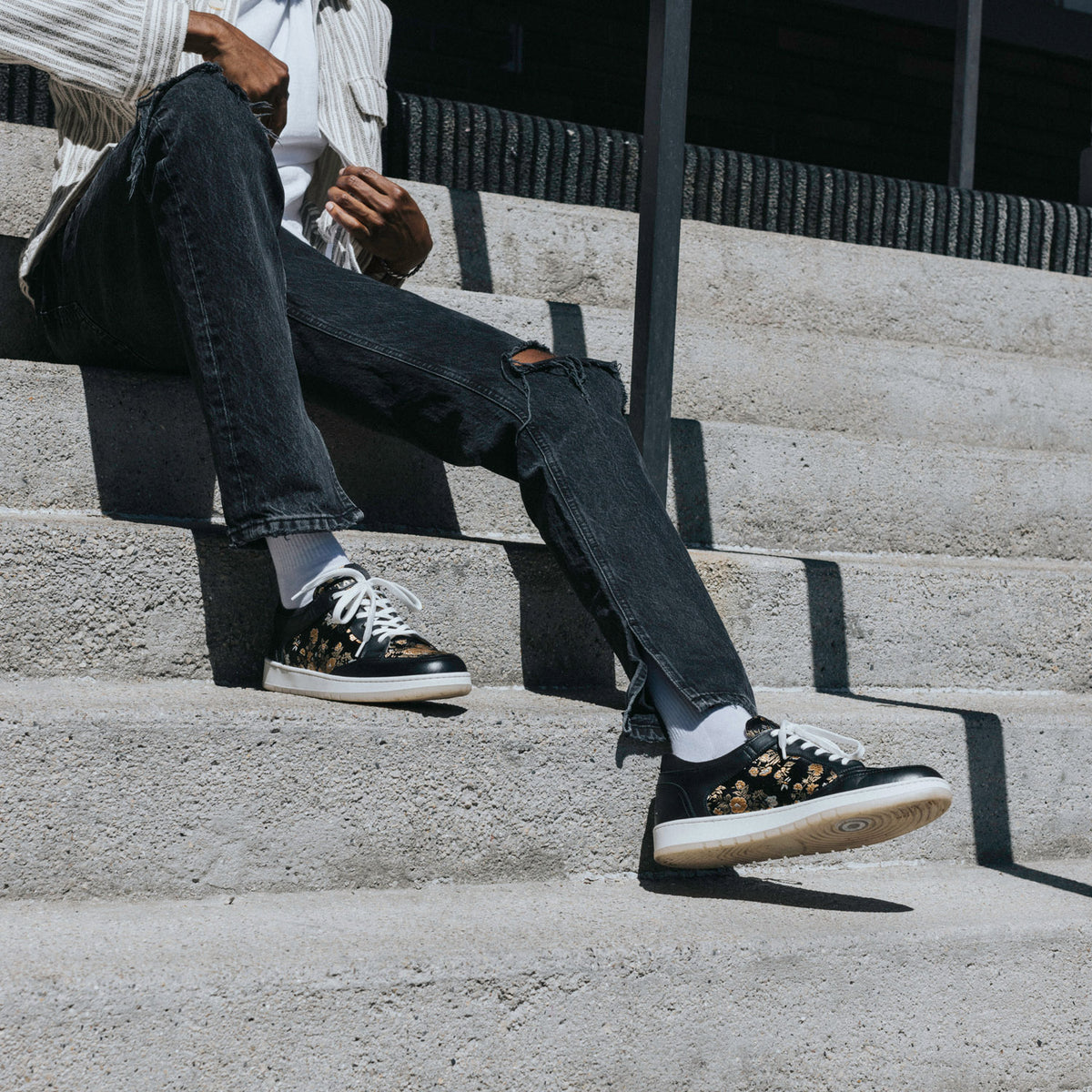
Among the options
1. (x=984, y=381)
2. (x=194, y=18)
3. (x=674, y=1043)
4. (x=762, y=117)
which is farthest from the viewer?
(x=762, y=117)

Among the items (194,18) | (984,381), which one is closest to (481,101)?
(984,381)

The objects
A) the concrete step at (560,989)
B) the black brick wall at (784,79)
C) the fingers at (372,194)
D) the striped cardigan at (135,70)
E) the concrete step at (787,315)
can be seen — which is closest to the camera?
the concrete step at (560,989)

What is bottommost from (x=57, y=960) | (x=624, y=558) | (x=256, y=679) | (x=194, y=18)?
(x=57, y=960)

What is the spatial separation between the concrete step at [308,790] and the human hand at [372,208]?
0.63 meters

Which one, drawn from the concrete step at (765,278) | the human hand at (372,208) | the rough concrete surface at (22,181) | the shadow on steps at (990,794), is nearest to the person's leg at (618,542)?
the human hand at (372,208)

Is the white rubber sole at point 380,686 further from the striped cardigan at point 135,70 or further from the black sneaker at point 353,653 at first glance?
the striped cardigan at point 135,70

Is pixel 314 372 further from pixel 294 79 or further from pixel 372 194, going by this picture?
pixel 294 79

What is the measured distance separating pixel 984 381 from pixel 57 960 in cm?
167

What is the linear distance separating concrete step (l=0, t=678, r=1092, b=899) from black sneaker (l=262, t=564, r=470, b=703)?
0.02 m

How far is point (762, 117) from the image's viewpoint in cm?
400

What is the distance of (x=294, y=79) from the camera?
1611mm

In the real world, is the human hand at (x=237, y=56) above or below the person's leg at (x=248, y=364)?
above

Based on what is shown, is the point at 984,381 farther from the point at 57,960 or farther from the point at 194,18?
the point at 57,960

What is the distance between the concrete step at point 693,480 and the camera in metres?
1.33
